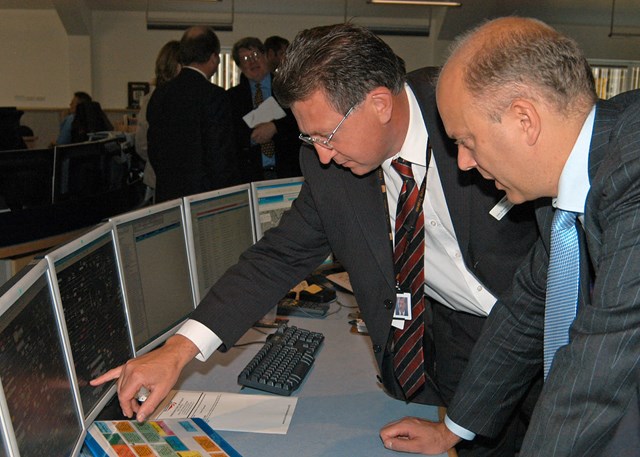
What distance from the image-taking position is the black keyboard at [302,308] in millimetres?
2359

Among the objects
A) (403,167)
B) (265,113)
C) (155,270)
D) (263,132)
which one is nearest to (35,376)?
(155,270)

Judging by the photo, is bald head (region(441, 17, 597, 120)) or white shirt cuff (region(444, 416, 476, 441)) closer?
bald head (region(441, 17, 597, 120))

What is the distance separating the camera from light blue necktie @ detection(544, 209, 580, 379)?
1.10 m

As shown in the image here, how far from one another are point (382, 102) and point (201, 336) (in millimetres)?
660

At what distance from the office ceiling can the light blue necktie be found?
28.4ft

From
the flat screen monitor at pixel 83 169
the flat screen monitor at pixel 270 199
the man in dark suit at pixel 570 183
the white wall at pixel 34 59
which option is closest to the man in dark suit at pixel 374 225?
the man in dark suit at pixel 570 183

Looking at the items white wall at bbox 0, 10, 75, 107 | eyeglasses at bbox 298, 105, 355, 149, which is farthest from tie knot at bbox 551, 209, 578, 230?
white wall at bbox 0, 10, 75, 107

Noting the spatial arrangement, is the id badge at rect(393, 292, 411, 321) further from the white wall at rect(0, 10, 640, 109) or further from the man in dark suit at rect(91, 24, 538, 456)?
the white wall at rect(0, 10, 640, 109)

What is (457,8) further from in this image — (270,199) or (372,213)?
(372,213)

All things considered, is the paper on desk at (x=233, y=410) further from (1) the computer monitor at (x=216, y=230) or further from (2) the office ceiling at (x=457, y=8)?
(2) the office ceiling at (x=457, y=8)

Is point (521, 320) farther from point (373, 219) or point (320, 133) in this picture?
point (320, 133)

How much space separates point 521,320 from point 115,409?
2.96ft

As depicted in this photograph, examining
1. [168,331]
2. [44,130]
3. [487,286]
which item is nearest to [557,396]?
→ [487,286]

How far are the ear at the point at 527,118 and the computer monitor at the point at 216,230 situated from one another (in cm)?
114
